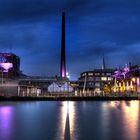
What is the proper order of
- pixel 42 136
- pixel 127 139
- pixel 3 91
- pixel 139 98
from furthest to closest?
pixel 3 91
pixel 139 98
pixel 42 136
pixel 127 139

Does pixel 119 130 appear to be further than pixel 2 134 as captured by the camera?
Yes

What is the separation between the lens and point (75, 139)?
848 inches

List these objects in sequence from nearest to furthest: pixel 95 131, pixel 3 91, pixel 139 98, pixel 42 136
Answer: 1. pixel 42 136
2. pixel 95 131
3. pixel 139 98
4. pixel 3 91

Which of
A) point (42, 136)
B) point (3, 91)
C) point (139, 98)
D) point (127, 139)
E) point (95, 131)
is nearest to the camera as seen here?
point (127, 139)

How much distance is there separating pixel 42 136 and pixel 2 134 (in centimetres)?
245

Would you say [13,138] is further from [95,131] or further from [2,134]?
[95,131]

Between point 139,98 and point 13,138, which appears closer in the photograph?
point 13,138

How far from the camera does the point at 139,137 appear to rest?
868 inches

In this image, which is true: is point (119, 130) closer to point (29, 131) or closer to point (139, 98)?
point (29, 131)

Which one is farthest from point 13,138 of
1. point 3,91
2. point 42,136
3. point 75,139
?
point 3,91

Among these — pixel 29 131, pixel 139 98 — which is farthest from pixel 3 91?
pixel 29 131

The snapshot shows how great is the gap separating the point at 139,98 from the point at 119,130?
110827mm

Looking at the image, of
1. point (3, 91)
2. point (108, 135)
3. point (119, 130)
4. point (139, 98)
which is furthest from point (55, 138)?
point (3, 91)

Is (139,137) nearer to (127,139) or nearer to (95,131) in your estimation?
(127,139)
